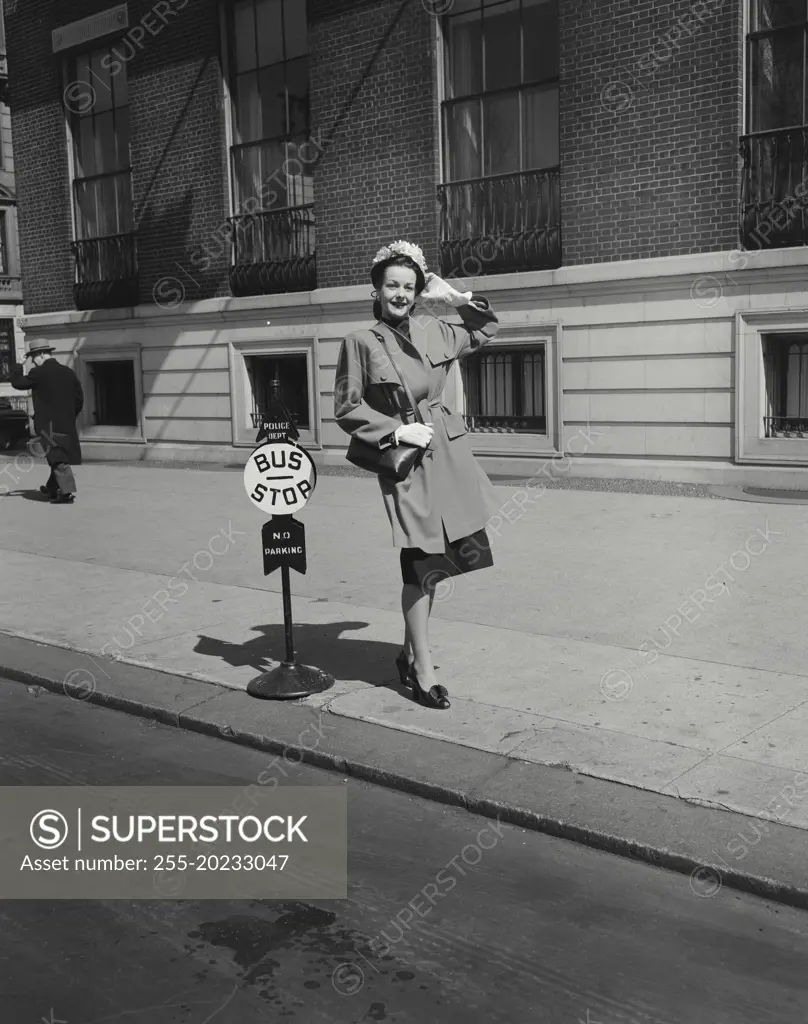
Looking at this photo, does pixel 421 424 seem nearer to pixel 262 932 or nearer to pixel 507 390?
pixel 262 932

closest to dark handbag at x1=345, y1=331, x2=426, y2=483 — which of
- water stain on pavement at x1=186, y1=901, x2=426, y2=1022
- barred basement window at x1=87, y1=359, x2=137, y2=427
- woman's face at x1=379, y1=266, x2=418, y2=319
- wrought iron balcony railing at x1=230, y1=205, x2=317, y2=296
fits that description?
woman's face at x1=379, y1=266, x2=418, y2=319

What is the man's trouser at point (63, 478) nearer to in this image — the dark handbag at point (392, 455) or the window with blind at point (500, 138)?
the window with blind at point (500, 138)

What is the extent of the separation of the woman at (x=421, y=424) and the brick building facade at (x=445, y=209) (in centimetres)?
827

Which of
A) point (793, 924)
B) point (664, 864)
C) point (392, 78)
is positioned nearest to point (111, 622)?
point (664, 864)

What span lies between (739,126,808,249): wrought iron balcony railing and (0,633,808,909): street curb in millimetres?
9408

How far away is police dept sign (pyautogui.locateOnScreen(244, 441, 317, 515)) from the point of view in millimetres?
5723

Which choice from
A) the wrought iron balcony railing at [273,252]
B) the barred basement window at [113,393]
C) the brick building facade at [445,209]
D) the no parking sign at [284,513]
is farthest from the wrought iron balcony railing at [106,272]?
the no parking sign at [284,513]

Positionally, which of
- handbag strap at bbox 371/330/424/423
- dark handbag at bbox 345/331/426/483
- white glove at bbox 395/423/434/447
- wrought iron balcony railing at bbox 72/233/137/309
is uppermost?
wrought iron balcony railing at bbox 72/233/137/309

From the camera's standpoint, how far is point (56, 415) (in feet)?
44.8

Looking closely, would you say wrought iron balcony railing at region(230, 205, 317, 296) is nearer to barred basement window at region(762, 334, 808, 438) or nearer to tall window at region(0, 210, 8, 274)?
barred basement window at region(762, 334, 808, 438)

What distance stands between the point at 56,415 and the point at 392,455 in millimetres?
9393

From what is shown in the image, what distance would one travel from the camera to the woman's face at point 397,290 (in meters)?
5.34

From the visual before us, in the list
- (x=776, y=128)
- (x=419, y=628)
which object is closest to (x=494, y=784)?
(x=419, y=628)

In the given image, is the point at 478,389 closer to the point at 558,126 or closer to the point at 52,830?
the point at 558,126
